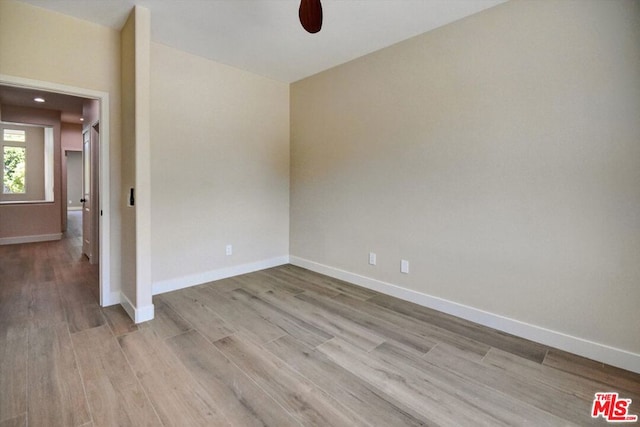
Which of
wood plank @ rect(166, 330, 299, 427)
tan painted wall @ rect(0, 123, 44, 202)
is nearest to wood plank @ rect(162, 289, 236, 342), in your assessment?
wood plank @ rect(166, 330, 299, 427)

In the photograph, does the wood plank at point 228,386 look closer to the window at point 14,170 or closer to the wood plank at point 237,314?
the wood plank at point 237,314

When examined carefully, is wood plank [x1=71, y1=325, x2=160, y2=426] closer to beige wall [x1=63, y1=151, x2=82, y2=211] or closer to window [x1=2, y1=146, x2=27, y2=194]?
window [x1=2, y1=146, x2=27, y2=194]

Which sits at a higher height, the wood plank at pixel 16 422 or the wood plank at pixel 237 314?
the wood plank at pixel 237 314

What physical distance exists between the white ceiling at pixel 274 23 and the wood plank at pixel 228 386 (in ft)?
8.92

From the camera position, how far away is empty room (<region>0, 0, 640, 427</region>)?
184 centimetres

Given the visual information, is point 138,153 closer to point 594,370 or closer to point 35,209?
point 594,370

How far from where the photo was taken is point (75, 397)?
5.65 ft

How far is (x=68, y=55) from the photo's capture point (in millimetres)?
2713

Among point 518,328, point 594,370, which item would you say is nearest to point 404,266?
point 518,328

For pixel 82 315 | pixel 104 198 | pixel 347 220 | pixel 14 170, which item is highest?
pixel 14 170

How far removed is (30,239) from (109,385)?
613cm

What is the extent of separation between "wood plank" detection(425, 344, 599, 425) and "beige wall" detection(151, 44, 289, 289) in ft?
9.04

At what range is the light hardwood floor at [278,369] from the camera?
163cm

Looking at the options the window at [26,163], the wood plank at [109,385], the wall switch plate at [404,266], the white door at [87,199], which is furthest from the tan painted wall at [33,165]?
the wall switch plate at [404,266]
